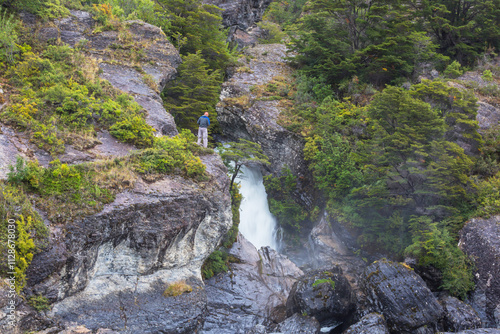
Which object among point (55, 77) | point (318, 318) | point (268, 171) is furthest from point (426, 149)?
point (55, 77)

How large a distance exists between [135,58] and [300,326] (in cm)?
1588

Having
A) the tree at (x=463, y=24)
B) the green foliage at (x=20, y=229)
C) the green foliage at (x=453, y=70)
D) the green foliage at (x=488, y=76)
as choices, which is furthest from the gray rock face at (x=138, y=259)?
the tree at (x=463, y=24)

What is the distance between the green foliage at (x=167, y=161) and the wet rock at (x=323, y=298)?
21.2ft

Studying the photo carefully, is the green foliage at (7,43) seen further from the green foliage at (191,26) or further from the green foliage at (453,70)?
the green foliage at (453,70)

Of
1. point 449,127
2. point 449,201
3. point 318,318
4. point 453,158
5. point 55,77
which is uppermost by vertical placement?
point 55,77

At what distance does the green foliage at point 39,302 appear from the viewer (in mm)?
8656

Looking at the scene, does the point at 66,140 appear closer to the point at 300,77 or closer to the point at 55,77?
the point at 55,77

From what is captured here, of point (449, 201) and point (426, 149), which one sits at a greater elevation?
point (426, 149)

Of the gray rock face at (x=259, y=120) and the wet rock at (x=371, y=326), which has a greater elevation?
the gray rock face at (x=259, y=120)

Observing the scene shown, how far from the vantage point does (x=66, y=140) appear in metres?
11.8

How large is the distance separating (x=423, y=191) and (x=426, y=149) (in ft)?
Result: 5.92

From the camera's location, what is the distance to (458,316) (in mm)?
12789

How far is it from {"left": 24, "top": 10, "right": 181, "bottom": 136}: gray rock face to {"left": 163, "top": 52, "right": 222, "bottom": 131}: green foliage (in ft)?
2.92

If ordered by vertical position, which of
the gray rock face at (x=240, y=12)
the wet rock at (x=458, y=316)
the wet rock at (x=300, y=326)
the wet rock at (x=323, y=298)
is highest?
the gray rock face at (x=240, y=12)
